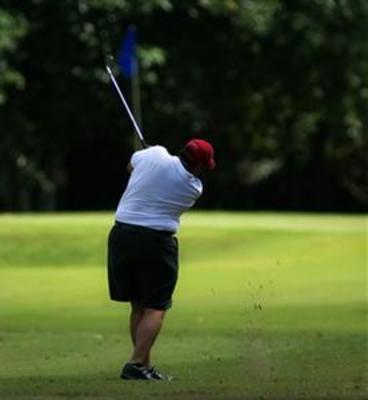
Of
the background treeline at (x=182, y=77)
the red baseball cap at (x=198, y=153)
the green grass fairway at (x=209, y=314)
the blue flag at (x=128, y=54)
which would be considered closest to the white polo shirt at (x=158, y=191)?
→ the red baseball cap at (x=198, y=153)

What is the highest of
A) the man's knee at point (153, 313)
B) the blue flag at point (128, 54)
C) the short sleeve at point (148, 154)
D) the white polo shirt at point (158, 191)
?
A: the short sleeve at point (148, 154)

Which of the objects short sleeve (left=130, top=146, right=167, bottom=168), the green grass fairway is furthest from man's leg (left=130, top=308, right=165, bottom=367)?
short sleeve (left=130, top=146, right=167, bottom=168)

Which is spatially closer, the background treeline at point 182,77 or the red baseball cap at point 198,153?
the red baseball cap at point 198,153

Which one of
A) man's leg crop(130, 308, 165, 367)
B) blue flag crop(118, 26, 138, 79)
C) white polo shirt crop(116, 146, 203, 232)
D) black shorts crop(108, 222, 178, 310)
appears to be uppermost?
white polo shirt crop(116, 146, 203, 232)

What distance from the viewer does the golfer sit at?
28.8 ft

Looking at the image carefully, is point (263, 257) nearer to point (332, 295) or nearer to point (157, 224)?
point (332, 295)

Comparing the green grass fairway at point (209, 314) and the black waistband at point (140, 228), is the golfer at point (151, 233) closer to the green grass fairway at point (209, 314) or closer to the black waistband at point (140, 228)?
the black waistband at point (140, 228)

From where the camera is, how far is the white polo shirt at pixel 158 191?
8.79m

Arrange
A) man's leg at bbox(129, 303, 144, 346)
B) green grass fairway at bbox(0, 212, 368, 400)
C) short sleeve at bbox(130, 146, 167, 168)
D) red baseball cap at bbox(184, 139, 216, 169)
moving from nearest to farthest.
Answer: green grass fairway at bbox(0, 212, 368, 400) → red baseball cap at bbox(184, 139, 216, 169) → short sleeve at bbox(130, 146, 167, 168) → man's leg at bbox(129, 303, 144, 346)

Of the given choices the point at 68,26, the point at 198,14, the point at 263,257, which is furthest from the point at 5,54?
the point at 263,257

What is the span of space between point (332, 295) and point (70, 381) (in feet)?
31.7

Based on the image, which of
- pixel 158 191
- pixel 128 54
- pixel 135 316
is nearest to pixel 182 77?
pixel 128 54

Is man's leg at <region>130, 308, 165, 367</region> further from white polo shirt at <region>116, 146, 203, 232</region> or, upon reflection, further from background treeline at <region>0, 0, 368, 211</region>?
background treeline at <region>0, 0, 368, 211</region>

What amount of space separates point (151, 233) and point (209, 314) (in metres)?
6.64
